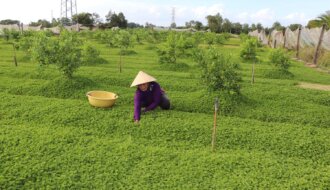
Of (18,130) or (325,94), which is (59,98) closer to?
(18,130)

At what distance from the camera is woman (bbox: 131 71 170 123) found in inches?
227

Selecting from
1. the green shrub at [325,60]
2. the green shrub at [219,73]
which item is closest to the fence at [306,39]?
the green shrub at [325,60]

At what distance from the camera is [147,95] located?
623 centimetres

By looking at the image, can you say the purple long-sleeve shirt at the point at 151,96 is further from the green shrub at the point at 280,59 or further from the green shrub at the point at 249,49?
the green shrub at the point at 249,49

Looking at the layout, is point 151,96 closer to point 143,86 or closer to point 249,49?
point 143,86

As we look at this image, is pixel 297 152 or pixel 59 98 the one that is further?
pixel 59 98

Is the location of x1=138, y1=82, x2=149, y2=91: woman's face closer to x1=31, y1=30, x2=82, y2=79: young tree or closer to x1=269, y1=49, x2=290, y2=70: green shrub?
x1=31, y1=30, x2=82, y2=79: young tree

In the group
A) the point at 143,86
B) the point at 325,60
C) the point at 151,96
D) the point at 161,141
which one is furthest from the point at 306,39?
the point at 161,141

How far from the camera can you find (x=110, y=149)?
4.70 m

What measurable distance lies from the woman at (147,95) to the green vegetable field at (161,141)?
0.55 feet

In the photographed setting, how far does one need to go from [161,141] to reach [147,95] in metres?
1.35

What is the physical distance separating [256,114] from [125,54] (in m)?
11.4

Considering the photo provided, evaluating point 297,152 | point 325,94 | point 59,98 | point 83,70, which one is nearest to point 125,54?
point 83,70

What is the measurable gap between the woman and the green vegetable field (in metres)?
0.17
